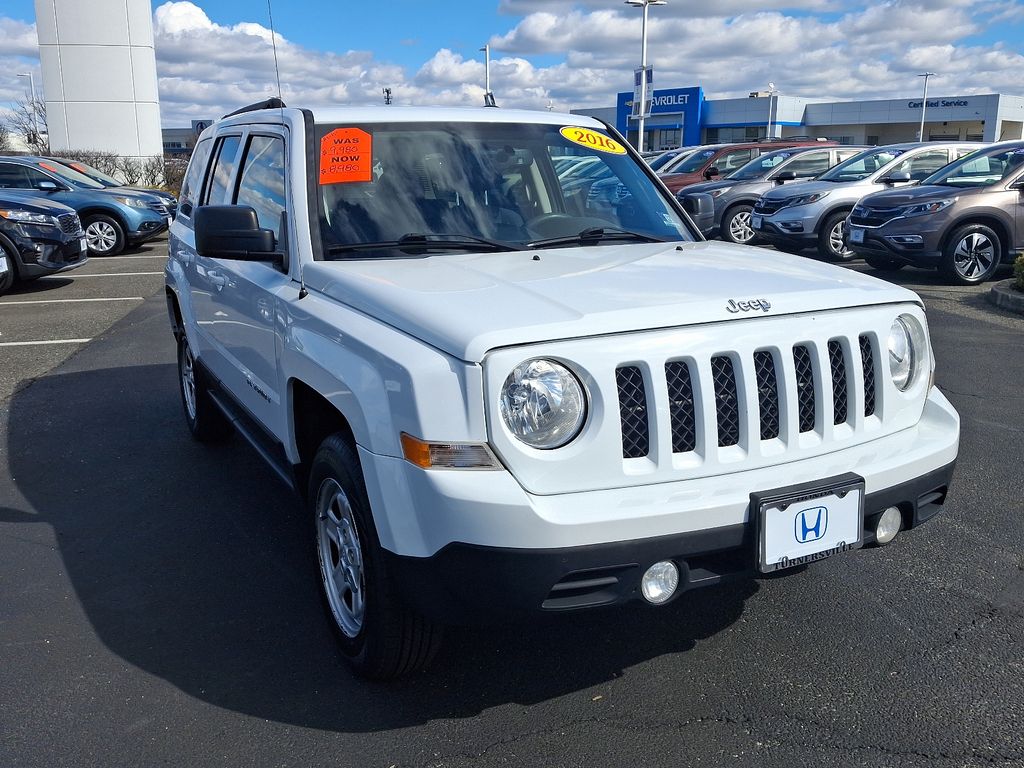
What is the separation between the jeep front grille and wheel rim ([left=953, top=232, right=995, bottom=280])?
9.63 meters

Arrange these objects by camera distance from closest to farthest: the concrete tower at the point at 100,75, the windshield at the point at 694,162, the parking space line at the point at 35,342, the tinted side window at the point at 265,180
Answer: the tinted side window at the point at 265,180, the parking space line at the point at 35,342, the windshield at the point at 694,162, the concrete tower at the point at 100,75

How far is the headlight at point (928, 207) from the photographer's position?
1141cm

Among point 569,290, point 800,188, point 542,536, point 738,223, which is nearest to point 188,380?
point 569,290

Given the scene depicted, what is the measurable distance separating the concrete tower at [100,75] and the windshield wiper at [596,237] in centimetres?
2780

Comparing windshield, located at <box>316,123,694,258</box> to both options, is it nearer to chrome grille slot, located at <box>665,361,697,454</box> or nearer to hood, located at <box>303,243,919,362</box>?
hood, located at <box>303,243,919,362</box>

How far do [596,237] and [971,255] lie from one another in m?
9.34

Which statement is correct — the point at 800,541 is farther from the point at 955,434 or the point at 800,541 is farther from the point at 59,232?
the point at 59,232

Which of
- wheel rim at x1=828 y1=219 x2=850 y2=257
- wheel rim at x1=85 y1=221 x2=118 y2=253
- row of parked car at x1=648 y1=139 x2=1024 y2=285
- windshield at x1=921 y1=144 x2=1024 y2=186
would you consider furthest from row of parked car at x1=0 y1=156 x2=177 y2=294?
windshield at x1=921 y1=144 x2=1024 y2=186

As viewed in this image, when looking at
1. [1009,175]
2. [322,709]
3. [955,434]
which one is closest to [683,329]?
[955,434]

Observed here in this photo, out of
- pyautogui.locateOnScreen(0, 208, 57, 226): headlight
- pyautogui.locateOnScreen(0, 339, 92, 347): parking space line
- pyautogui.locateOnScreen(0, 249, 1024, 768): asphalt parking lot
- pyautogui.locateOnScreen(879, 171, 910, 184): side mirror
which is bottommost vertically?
pyautogui.locateOnScreen(0, 249, 1024, 768): asphalt parking lot

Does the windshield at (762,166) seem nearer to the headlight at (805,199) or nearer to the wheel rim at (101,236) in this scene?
the headlight at (805,199)

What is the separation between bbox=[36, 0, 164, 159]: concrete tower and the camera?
88.8ft

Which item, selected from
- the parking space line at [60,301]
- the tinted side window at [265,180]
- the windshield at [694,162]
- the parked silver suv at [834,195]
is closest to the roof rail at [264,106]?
the tinted side window at [265,180]

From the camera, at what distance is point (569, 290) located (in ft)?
9.59
